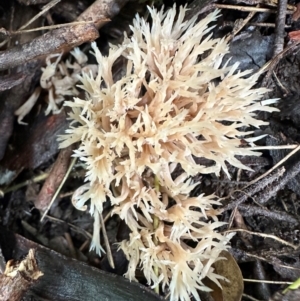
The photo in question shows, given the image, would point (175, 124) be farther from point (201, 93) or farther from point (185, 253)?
point (185, 253)

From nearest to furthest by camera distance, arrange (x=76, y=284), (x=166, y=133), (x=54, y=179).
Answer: (x=166, y=133) < (x=76, y=284) < (x=54, y=179)

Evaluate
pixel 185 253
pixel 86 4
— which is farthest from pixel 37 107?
pixel 185 253

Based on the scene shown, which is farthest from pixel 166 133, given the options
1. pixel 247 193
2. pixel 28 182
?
pixel 28 182

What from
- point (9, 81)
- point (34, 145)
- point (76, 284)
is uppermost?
point (9, 81)

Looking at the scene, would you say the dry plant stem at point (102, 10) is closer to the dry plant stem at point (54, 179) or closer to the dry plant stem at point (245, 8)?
the dry plant stem at point (245, 8)

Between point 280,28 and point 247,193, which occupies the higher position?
point 280,28

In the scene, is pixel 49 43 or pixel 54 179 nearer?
pixel 49 43

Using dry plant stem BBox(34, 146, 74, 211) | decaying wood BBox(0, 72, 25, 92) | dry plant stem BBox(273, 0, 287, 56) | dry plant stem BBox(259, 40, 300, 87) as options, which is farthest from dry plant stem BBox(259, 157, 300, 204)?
decaying wood BBox(0, 72, 25, 92)

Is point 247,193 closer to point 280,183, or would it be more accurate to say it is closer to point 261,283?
point 280,183

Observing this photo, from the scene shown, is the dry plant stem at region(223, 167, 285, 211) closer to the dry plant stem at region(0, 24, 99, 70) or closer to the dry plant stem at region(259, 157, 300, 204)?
the dry plant stem at region(259, 157, 300, 204)
